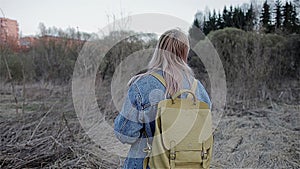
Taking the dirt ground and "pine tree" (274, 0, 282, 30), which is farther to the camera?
"pine tree" (274, 0, 282, 30)

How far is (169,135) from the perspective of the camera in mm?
1208

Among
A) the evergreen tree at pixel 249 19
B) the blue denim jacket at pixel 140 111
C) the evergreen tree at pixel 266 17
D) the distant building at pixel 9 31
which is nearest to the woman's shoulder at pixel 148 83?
the blue denim jacket at pixel 140 111

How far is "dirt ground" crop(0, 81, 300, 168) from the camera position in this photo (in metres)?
3.13

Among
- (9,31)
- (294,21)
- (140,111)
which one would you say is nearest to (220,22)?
(294,21)

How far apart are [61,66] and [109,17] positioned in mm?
1618

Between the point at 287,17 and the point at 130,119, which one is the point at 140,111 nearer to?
the point at 130,119

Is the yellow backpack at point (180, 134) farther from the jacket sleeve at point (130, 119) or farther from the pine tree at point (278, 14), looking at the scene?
the pine tree at point (278, 14)

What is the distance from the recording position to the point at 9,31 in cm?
404

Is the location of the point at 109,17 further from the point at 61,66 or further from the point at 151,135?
the point at 151,135

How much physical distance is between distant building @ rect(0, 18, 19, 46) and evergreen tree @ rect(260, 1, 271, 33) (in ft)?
20.9

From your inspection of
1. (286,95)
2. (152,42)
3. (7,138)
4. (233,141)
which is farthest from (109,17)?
(286,95)

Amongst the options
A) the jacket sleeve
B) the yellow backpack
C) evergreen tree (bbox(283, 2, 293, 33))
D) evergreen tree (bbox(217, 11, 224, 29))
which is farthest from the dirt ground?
evergreen tree (bbox(217, 11, 224, 29))

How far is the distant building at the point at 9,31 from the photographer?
362 centimetres

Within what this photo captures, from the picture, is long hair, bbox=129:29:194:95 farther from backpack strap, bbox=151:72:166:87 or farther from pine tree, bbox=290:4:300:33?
pine tree, bbox=290:4:300:33
